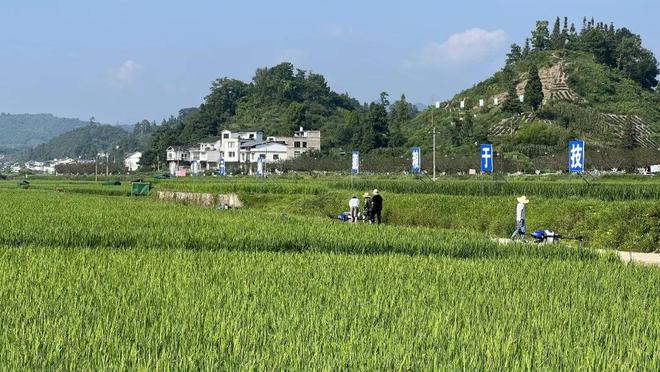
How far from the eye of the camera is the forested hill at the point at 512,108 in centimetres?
8412

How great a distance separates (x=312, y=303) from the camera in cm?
803

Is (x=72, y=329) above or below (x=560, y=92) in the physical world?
below

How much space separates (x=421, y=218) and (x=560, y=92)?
7614cm

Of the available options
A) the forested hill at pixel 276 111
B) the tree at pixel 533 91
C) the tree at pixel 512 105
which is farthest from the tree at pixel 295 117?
the tree at pixel 533 91

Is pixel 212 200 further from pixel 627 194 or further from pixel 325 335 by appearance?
pixel 325 335

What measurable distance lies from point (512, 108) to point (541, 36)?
3697 centimetres

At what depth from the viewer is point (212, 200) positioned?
137 feet

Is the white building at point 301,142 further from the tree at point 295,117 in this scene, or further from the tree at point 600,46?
the tree at point 600,46

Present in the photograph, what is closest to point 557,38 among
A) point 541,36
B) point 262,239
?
point 541,36

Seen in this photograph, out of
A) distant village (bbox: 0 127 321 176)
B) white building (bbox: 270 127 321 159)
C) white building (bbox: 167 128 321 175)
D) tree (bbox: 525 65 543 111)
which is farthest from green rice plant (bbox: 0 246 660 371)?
white building (bbox: 270 127 321 159)

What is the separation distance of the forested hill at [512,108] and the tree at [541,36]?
0.57ft

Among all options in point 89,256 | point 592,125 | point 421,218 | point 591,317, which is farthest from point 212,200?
point 592,125

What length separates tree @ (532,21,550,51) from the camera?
12650 centimetres

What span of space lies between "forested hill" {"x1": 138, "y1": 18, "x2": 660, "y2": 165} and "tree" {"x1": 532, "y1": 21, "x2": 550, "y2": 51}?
17 cm
